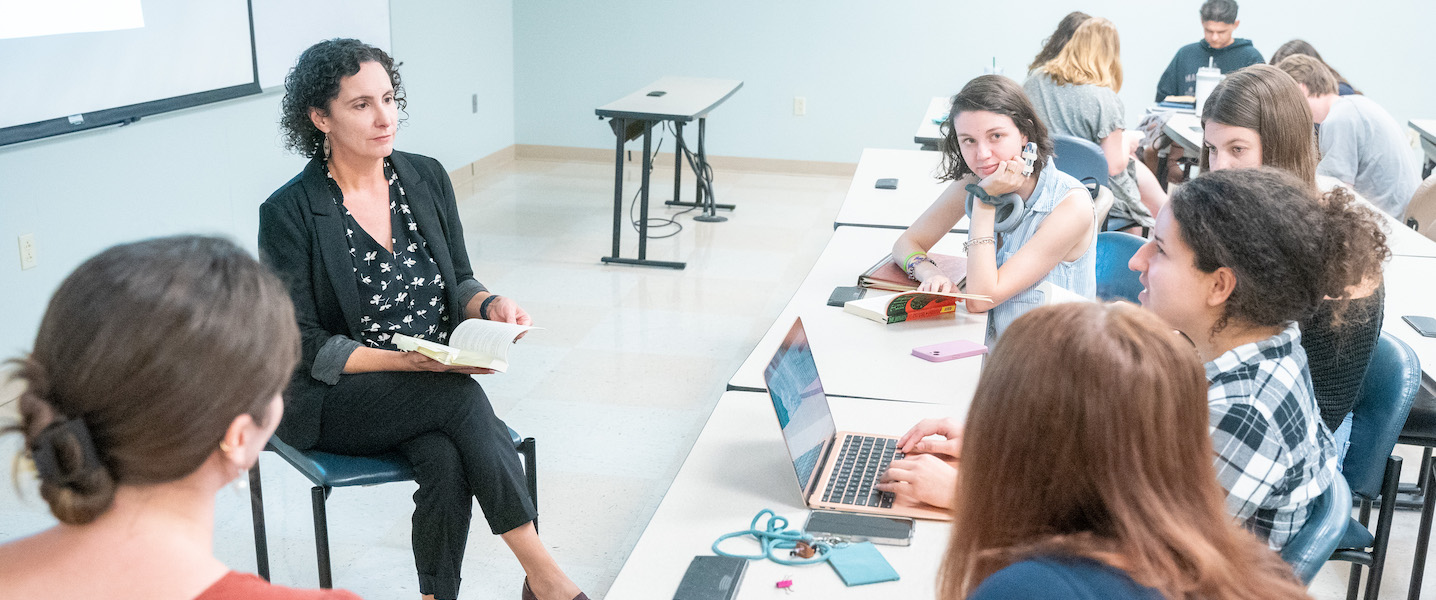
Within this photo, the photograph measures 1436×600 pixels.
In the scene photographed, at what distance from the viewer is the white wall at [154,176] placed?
3.31 metres

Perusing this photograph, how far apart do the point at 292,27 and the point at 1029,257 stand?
353 cm

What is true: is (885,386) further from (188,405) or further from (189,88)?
(189,88)

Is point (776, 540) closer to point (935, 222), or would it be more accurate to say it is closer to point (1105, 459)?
point (1105, 459)

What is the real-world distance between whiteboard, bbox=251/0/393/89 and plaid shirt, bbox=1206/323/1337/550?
3.70 m

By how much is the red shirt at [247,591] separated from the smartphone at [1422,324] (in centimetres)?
240

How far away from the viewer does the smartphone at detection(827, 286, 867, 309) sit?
2457 mm

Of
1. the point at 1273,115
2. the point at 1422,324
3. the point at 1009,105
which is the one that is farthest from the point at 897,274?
the point at 1422,324

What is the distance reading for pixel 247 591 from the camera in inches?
35.2

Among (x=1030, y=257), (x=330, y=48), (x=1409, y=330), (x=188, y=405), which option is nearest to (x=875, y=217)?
(x=1030, y=257)

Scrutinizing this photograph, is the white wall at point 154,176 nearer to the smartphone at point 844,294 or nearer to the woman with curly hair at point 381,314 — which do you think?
the woman with curly hair at point 381,314

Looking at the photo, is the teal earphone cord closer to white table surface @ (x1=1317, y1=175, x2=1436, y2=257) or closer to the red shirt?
the red shirt

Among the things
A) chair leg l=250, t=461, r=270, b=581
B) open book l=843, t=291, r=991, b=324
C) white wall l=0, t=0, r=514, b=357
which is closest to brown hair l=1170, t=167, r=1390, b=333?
open book l=843, t=291, r=991, b=324

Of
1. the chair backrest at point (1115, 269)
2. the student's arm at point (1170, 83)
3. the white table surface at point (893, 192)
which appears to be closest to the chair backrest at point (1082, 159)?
the white table surface at point (893, 192)

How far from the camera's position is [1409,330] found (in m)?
2.41
